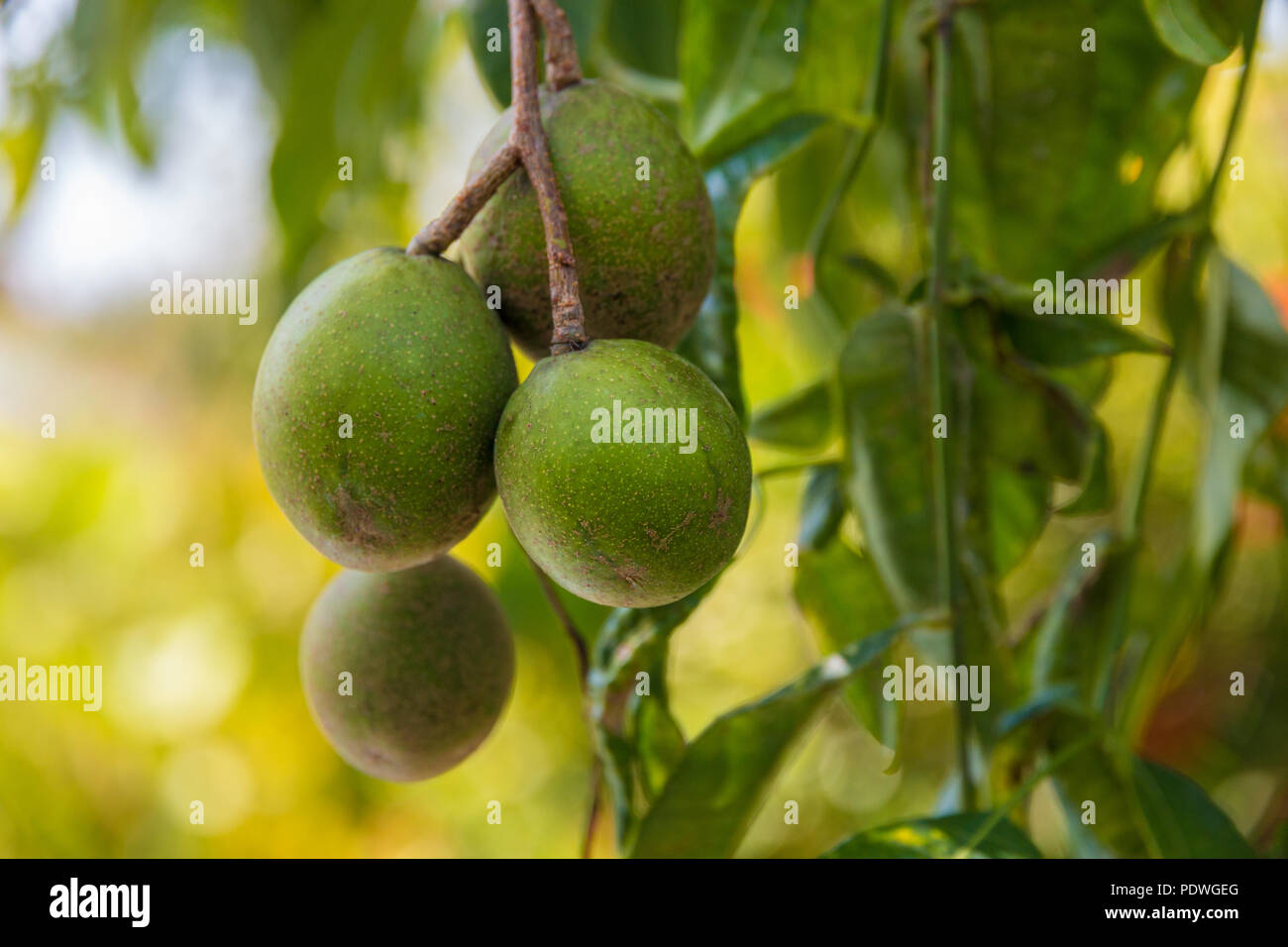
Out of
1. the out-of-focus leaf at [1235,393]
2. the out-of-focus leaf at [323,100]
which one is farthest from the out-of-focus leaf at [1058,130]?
the out-of-focus leaf at [323,100]

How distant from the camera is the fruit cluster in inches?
19.2

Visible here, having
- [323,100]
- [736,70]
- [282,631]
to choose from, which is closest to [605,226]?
[736,70]

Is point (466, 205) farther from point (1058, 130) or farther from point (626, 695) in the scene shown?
point (1058, 130)

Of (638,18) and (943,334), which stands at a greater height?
(638,18)

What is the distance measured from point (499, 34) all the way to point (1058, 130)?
1.60 ft

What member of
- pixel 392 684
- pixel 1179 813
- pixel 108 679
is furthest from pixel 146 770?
pixel 1179 813

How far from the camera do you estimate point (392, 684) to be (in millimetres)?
742

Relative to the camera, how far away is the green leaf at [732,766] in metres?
0.80

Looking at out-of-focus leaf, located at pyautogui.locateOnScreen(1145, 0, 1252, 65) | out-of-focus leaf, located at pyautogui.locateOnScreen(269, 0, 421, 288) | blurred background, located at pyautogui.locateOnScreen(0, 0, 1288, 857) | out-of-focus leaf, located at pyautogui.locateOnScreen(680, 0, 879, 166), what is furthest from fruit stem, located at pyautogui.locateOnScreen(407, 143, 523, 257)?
blurred background, located at pyautogui.locateOnScreen(0, 0, 1288, 857)

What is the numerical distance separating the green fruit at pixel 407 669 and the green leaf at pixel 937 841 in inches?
10.4

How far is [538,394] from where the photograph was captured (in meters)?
0.50

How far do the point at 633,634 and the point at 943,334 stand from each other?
33 centimetres

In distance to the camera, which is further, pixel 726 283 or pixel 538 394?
pixel 726 283
